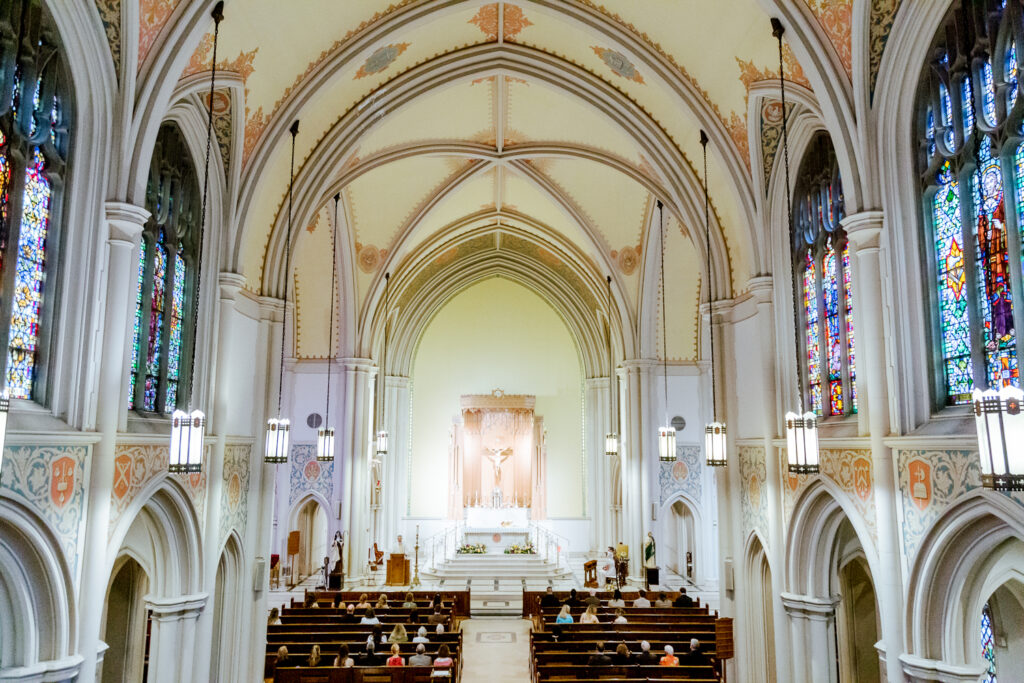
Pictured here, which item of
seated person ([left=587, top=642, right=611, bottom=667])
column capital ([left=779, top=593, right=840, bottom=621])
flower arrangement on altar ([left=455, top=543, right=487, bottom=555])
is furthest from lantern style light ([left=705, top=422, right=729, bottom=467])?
flower arrangement on altar ([left=455, top=543, right=487, bottom=555])

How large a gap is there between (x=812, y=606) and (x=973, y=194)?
6.43 metres

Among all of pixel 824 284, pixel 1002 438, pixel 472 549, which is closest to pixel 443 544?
pixel 472 549

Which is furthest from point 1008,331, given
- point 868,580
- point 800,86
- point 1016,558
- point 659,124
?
point 659,124

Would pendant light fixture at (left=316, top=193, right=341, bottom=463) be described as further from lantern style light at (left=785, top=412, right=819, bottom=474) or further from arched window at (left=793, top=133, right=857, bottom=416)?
lantern style light at (left=785, top=412, right=819, bottom=474)

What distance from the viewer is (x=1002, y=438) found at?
524 centimetres

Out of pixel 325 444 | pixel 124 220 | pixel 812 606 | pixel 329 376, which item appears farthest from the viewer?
pixel 329 376

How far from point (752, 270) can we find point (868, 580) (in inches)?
239

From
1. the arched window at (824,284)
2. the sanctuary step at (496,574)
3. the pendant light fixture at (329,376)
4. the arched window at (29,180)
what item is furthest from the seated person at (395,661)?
the sanctuary step at (496,574)

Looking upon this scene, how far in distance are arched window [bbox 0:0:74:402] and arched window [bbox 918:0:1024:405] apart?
392 inches

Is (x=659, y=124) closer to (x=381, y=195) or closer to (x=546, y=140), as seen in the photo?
(x=546, y=140)

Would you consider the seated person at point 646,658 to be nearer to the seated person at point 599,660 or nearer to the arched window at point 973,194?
the seated person at point 599,660

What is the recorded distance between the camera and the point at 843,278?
11.1 metres

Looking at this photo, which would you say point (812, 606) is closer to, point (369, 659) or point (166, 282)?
point (369, 659)

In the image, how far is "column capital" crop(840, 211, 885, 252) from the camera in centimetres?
930
